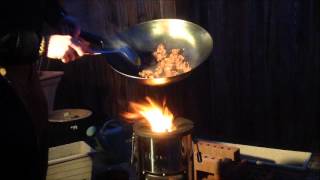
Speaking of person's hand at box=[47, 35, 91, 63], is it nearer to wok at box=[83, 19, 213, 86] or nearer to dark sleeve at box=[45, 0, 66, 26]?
dark sleeve at box=[45, 0, 66, 26]

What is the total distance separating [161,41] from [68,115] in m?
3.38

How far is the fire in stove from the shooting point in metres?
4.12

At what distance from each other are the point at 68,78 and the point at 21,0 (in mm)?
5898

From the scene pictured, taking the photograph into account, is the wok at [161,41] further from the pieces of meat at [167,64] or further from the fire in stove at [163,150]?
the fire in stove at [163,150]

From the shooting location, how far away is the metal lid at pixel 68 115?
23.8 ft

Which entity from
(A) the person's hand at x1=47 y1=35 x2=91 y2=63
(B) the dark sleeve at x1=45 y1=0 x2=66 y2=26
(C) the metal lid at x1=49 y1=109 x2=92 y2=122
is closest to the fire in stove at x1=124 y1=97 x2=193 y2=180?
(A) the person's hand at x1=47 y1=35 x2=91 y2=63

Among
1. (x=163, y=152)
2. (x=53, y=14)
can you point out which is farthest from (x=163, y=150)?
(x=53, y=14)

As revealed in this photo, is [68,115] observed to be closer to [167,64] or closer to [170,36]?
[170,36]

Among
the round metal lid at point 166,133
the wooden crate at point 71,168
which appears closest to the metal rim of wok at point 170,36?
the round metal lid at point 166,133

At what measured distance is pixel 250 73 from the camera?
6.27 m

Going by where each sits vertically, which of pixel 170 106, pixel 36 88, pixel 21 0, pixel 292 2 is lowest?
pixel 170 106

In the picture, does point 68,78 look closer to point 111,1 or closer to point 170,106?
point 111,1

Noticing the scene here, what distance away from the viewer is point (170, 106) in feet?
22.2

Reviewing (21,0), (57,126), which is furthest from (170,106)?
(21,0)
